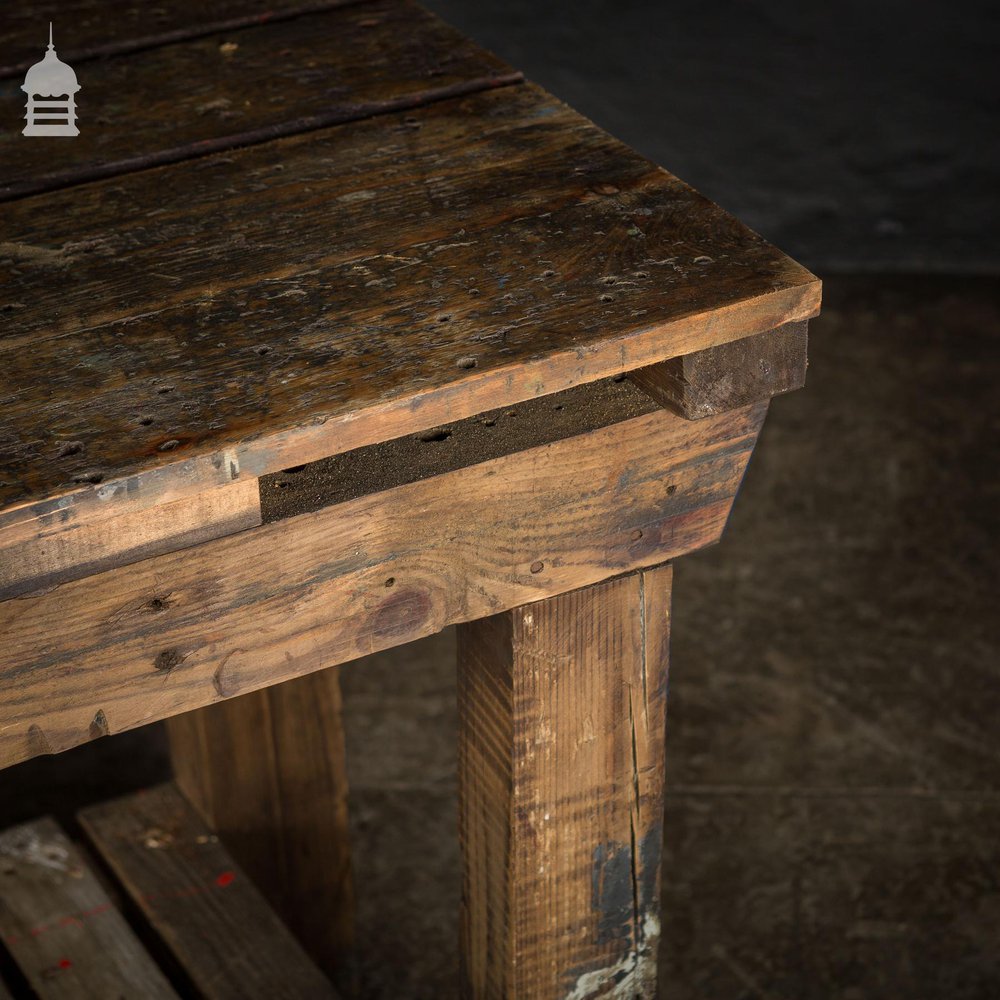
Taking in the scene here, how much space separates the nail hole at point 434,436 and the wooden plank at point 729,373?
0.16 meters

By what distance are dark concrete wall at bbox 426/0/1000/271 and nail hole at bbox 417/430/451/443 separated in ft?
10.6

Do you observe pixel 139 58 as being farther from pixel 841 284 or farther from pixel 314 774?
pixel 841 284

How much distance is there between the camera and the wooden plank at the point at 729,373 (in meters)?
1.24

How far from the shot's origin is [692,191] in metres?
1.37

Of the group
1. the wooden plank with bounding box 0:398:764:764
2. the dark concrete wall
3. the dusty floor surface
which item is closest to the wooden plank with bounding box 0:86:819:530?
the wooden plank with bounding box 0:398:764:764

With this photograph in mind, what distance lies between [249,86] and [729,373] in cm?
61

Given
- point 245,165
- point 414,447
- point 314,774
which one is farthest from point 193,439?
point 314,774

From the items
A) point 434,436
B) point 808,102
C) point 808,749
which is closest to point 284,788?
point 808,749

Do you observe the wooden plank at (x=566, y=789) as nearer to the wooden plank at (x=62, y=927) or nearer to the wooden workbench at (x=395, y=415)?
the wooden workbench at (x=395, y=415)

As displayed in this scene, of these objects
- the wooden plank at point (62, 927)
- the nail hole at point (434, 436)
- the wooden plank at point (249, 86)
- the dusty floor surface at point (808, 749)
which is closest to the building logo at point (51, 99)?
the wooden plank at point (249, 86)

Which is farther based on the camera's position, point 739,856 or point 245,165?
point 739,856

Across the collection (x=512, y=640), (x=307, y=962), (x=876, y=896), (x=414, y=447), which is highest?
(x=414, y=447)

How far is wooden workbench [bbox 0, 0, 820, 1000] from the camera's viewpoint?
1.12 m

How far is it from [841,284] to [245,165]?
3104 millimetres
